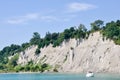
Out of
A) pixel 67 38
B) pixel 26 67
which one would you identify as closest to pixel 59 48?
pixel 67 38

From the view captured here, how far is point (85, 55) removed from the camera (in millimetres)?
122812

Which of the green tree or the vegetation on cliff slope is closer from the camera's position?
the vegetation on cliff slope

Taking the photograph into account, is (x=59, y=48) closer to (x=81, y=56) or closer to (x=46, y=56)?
(x=46, y=56)

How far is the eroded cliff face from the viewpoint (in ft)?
368

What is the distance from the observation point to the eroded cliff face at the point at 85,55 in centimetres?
11206

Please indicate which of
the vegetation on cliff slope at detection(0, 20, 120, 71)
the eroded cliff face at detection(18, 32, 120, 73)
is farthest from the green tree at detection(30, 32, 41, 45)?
the eroded cliff face at detection(18, 32, 120, 73)

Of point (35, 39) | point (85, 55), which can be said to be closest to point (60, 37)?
point (85, 55)

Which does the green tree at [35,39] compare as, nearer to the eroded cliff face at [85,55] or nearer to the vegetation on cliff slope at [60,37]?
the vegetation on cliff slope at [60,37]

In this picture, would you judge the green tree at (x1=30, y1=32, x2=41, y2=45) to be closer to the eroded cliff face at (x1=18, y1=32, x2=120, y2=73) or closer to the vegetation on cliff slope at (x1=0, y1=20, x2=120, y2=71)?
the vegetation on cliff slope at (x1=0, y1=20, x2=120, y2=71)

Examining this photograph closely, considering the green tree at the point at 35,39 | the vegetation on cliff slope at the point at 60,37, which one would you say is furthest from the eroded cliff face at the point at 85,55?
the green tree at the point at 35,39

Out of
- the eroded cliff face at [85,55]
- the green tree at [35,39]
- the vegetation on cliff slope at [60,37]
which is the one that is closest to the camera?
the eroded cliff face at [85,55]

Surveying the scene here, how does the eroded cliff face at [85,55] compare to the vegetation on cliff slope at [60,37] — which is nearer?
the eroded cliff face at [85,55]

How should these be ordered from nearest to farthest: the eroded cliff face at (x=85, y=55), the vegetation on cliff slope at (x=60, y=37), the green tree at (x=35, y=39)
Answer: the eroded cliff face at (x=85, y=55) → the vegetation on cliff slope at (x=60, y=37) → the green tree at (x=35, y=39)

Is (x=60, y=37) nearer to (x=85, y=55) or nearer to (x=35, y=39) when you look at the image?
(x=85, y=55)
